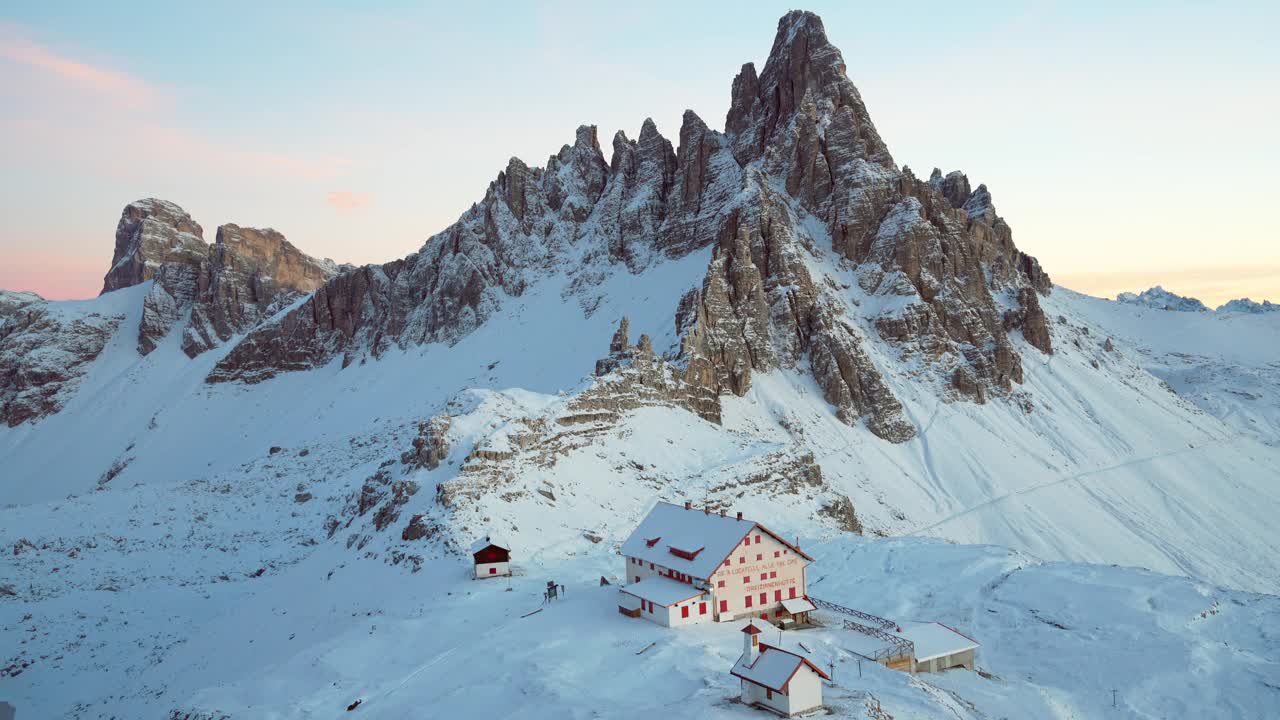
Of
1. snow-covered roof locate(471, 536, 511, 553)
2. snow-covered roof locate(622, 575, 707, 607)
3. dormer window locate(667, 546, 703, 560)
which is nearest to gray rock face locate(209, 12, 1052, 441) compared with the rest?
snow-covered roof locate(471, 536, 511, 553)

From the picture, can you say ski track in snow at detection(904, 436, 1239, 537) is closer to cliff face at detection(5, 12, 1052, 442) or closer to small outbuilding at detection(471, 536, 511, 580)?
cliff face at detection(5, 12, 1052, 442)

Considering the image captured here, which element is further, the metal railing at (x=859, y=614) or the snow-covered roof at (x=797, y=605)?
the snow-covered roof at (x=797, y=605)

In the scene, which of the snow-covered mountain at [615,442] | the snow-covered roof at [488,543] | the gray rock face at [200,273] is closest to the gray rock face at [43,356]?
the snow-covered mountain at [615,442]

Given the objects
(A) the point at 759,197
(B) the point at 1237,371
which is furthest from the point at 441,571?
(B) the point at 1237,371

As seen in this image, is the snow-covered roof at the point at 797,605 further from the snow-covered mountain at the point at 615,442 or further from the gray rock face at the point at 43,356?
the gray rock face at the point at 43,356

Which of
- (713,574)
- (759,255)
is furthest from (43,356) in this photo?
(713,574)
